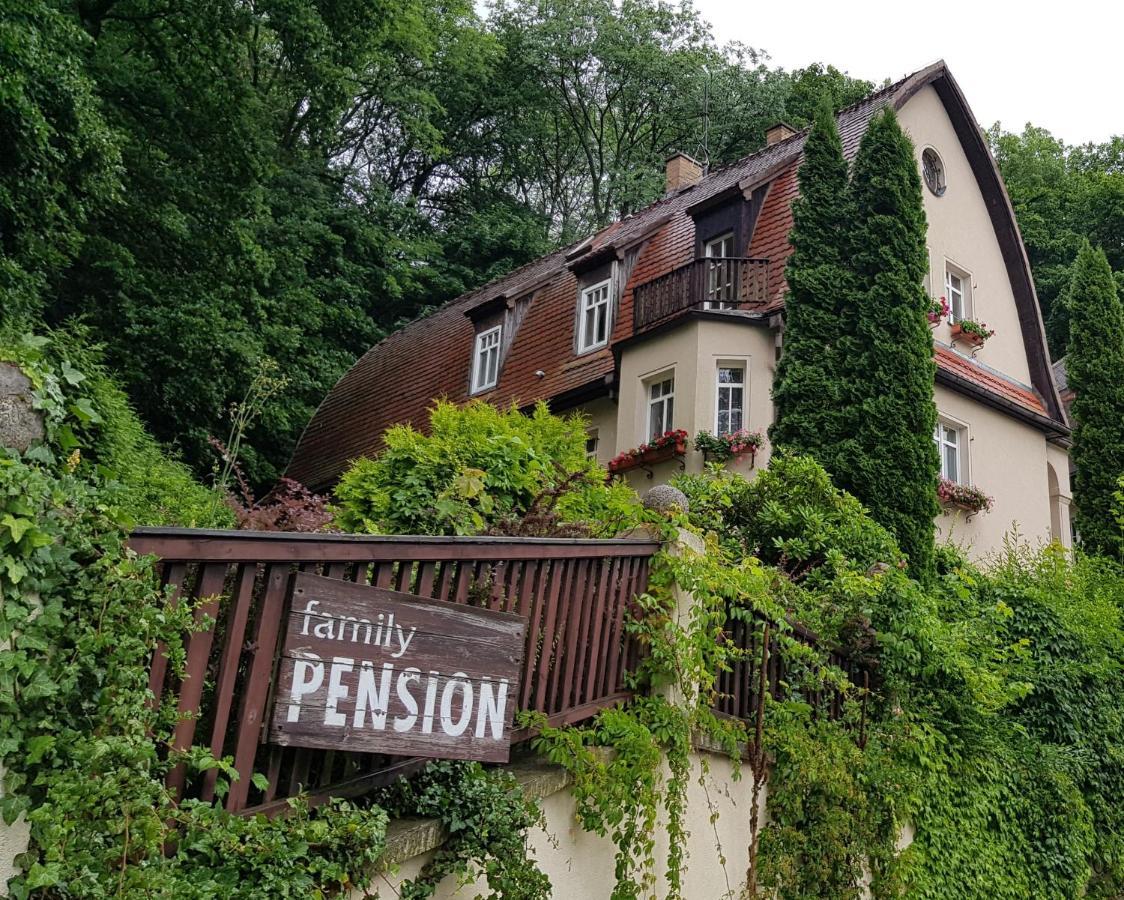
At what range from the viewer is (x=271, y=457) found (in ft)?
90.5

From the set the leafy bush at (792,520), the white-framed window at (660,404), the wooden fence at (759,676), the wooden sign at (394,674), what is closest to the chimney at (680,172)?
the white-framed window at (660,404)

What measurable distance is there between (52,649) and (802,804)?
5.27 metres

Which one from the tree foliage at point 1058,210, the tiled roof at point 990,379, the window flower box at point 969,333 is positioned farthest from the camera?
the tree foliage at point 1058,210

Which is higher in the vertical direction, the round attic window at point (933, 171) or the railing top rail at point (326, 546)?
the round attic window at point (933, 171)

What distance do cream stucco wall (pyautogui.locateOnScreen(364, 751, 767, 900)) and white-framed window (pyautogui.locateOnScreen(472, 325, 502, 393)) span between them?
15939 mm

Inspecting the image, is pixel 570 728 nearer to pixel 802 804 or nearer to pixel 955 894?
pixel 802 804

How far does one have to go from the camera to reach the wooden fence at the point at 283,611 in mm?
4285

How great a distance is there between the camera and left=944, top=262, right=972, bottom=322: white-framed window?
20219 mm

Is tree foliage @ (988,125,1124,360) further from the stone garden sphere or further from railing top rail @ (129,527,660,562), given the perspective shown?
railing top rail @ (129,527,660,562)

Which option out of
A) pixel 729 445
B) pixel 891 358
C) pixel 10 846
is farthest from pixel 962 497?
pixel 10 846

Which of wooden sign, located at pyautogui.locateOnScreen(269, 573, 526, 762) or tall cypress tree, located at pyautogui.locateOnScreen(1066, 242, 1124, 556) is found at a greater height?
tall cypress tree, located at pyautogui.locateOnScreen(1066, 242, 1124, 556)

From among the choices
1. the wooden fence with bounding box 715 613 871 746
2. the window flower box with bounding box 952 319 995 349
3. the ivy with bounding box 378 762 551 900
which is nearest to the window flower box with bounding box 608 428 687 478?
the window flower box with bounding box 952 319 995 349

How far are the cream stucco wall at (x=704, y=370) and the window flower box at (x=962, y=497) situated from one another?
Answer: 3.19 metres

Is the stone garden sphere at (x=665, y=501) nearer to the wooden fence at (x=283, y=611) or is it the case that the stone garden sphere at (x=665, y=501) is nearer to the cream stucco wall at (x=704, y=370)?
the wooden fence at (x=283, y=611)
